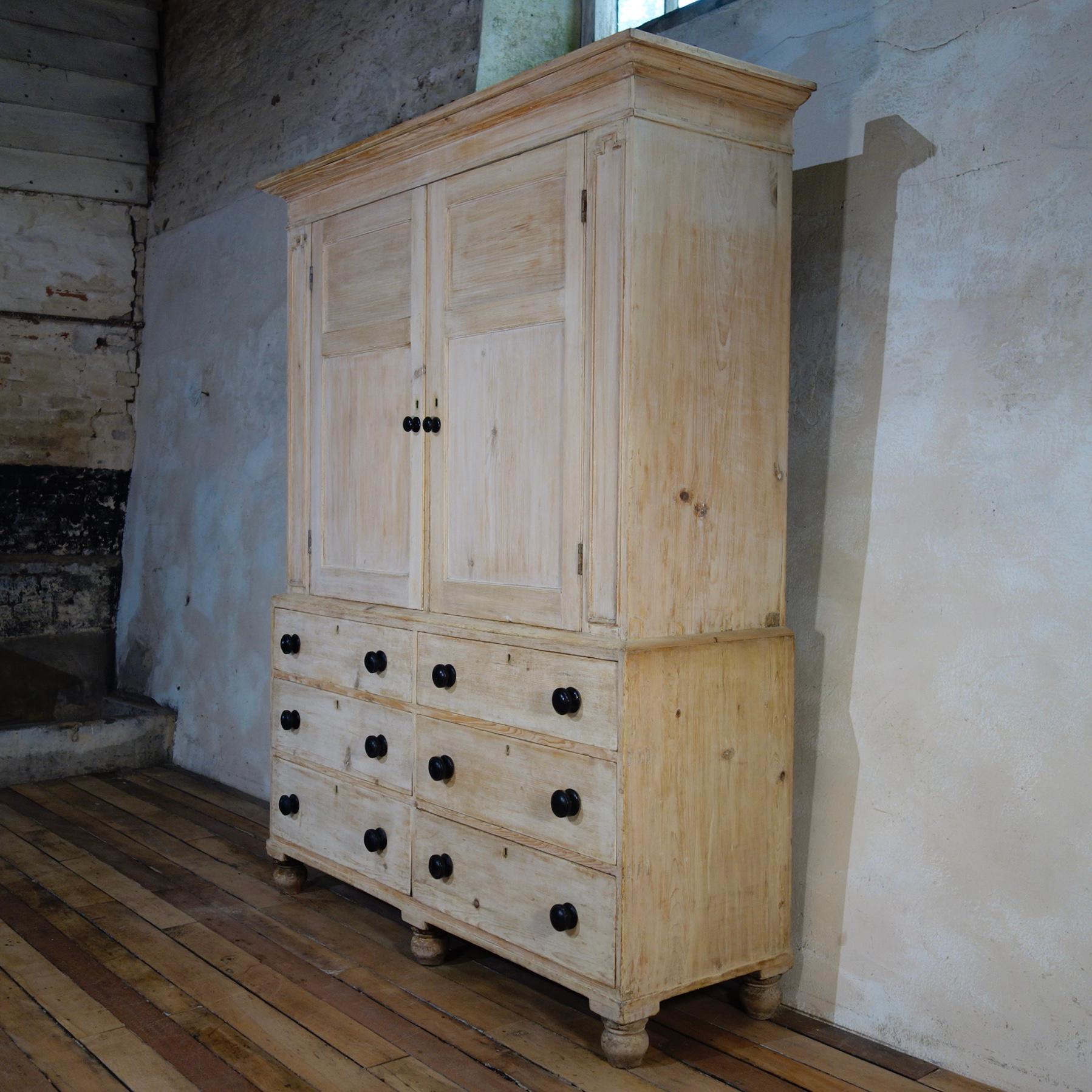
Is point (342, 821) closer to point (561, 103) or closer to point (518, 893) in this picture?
point (518, 893)

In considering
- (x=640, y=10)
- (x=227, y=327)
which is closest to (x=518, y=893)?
(x=640, y=10)

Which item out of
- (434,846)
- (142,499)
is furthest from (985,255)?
(142,499)

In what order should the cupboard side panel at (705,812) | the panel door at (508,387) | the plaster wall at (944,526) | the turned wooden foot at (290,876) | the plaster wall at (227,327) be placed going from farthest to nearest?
the plaster wall at (227,327) → the turned wooden foot at (290,876) → the panel door at (508,387) → the cupboard side panel at (705,812) → the plaster wall at (944,526)

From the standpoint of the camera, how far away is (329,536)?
332cm

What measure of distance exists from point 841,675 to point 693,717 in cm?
42

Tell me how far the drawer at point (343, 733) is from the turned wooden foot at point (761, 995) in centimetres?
91

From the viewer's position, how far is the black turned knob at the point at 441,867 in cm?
283

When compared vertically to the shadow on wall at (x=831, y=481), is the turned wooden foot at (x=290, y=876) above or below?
below

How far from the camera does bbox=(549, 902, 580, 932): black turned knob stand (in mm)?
2482

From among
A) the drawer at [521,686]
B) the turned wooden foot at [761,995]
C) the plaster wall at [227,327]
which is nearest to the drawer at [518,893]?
the drawer at [521,686]

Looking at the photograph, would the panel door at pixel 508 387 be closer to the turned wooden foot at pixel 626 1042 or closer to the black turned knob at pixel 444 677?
the black turned knob at pixel 444 677

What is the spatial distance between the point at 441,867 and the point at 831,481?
1.26m

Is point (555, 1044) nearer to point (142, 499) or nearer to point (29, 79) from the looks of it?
point (142, 499)

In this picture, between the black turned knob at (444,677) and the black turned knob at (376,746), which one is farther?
→ the black turned knob at (376,746)
